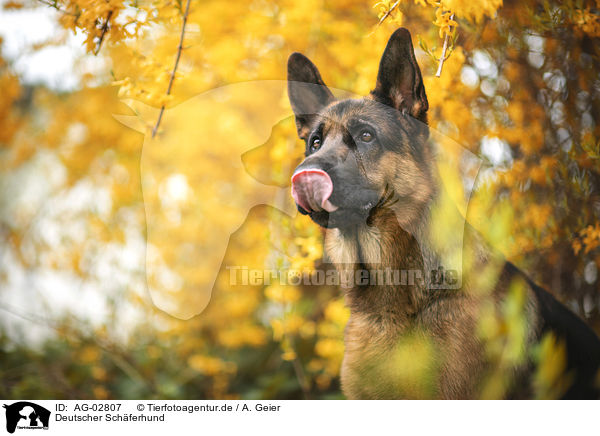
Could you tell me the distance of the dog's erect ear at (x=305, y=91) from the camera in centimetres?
164

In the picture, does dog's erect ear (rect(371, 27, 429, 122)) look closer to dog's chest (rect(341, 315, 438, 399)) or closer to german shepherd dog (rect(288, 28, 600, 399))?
german shepherd dog (rect(288, 28, 600, 399))

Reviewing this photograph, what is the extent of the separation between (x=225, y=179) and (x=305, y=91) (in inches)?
55.0

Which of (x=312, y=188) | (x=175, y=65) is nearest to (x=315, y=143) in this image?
(x=312, y=188)

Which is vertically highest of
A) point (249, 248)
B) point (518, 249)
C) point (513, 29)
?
point (513, 29)

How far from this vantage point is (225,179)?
2.94 meters

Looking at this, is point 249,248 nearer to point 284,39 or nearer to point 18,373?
point 284,39

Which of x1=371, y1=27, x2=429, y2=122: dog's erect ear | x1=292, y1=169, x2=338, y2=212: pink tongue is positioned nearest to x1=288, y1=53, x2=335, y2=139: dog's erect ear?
x1=371, y1=27, x2=429, y2=122: dog's erect ear

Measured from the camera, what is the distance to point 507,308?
5.62 feet

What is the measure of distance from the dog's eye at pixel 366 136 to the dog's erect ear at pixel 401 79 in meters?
0.13

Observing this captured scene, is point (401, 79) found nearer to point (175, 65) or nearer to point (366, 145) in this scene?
point (366, 145)
